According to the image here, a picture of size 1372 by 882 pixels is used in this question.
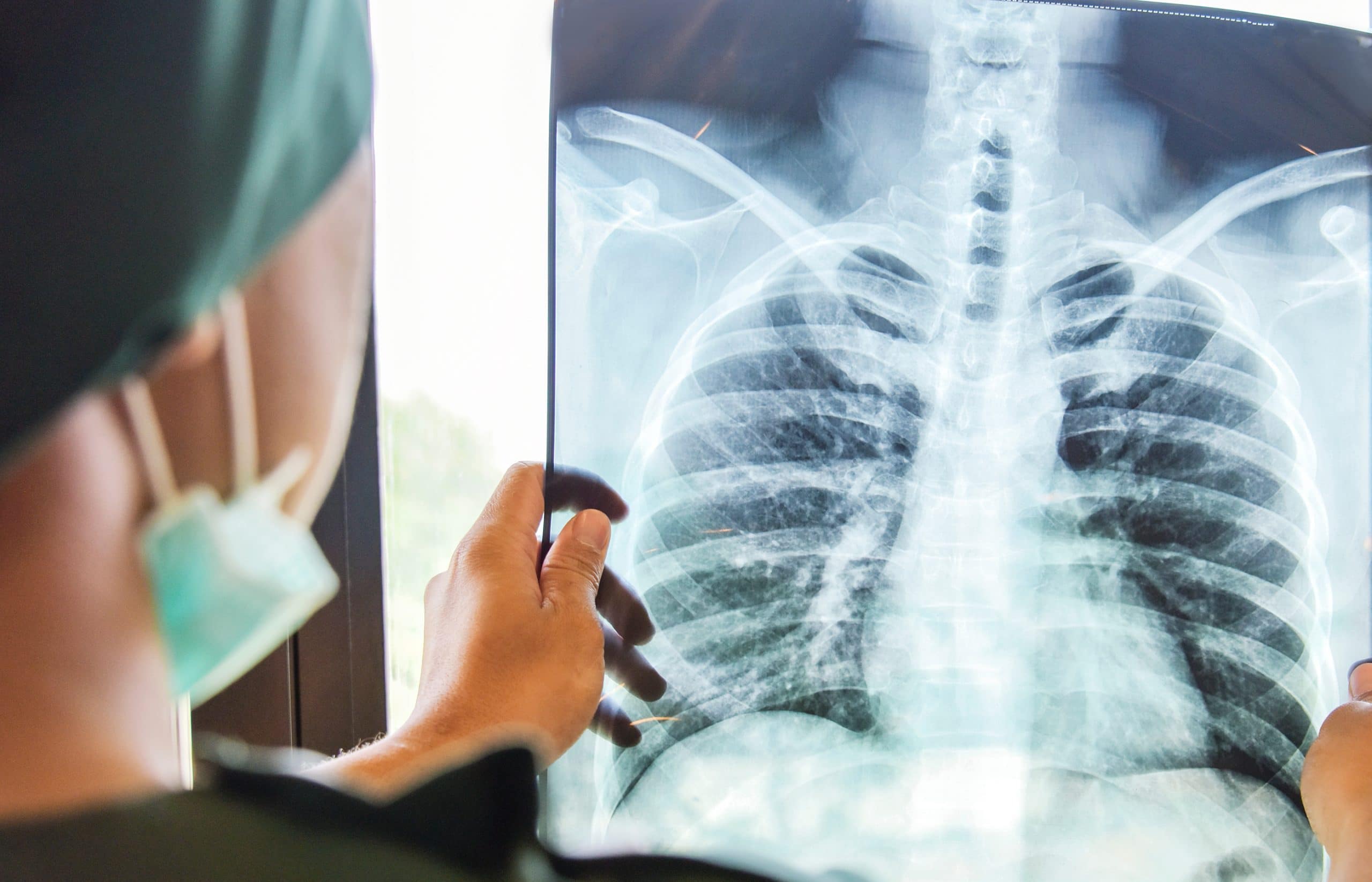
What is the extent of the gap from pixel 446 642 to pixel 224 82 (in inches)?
18.0

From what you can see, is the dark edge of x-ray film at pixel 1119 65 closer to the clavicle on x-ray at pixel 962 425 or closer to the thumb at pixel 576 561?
the clavicle on x-ray at pixel 962 425

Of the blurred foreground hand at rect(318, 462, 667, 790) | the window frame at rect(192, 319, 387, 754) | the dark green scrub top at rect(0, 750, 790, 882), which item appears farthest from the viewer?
the window frame at rect(192, 319, 387, 754)

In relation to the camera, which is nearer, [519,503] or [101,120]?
[101,120]

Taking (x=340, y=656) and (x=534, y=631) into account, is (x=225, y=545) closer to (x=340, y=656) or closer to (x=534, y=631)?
(x=534, y=631)

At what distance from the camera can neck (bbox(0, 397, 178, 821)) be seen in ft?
0.94

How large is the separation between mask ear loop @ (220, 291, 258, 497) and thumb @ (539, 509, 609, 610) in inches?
11.8

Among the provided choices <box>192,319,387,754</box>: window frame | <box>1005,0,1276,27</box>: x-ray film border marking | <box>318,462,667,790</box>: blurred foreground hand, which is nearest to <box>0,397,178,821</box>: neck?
<box>318,462,667,790</box>: blurred foreground hand

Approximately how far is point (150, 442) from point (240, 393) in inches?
1.4

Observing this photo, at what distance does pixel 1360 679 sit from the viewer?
0.70 metres

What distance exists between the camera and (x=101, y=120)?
10.2 inches

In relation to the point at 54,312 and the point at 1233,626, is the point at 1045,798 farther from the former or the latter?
the point at 54,312

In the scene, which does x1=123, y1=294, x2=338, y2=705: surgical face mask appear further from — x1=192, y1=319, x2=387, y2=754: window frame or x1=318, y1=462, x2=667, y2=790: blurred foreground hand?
x1=192, y1=319, x2=387, y2=754: window frame

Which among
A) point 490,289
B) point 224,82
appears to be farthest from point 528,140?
point 224,82

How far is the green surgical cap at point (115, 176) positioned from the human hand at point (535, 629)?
0.38 metres
